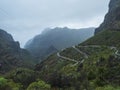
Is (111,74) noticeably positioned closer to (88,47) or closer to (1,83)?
(1,83)

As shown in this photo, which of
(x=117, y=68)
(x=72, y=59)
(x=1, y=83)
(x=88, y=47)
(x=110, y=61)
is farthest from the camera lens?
(x=88, y=47)

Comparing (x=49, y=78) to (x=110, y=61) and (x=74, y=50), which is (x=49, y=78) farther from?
(x=74, y=50)

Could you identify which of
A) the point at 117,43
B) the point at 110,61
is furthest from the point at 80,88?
the point at 117,43

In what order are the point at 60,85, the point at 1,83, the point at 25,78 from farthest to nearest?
the point at 25,78 < the point at 60,85 < the point at 1,83

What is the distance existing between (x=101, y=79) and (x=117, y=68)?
11650 millimetres

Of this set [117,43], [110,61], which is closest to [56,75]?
[110,61]

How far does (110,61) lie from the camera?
95750 mm

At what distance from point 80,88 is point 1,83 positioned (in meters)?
10.9

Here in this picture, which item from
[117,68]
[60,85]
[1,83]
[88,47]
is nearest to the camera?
[1,83]

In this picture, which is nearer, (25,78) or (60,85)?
(60,85)

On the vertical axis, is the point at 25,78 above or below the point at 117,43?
below

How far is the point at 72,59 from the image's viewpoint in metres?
170

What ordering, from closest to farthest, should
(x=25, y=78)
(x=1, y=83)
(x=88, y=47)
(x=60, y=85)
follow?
(x=1, y=83) < (x=60, y=85) < (x=25, y=78) < (x=88, y=47)

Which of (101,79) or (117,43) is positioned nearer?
(101,79)
